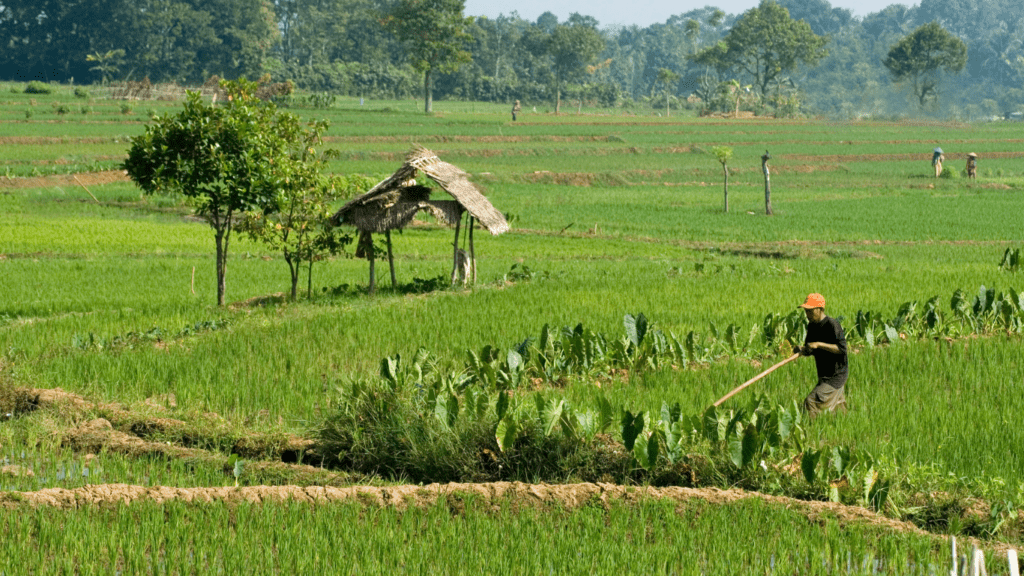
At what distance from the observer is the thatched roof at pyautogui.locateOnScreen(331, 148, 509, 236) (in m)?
15.2

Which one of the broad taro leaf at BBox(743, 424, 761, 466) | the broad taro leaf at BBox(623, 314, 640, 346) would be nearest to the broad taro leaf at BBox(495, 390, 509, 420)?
the broad taro leaf at BBox(743, 424, 761, 466)

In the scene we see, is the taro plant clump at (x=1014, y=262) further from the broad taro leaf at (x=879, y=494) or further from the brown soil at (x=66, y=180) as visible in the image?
the brown soil at (x=66, y=180)

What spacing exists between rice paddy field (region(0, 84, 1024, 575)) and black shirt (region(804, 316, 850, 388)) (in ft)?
1.28

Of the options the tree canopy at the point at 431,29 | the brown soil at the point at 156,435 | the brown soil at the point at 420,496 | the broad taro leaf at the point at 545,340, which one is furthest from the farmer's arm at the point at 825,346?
the tree canopy at the point at 431,29

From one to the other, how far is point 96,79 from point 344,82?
58.8 ft

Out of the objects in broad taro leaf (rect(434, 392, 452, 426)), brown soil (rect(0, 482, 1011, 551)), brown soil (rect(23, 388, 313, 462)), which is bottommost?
brown soil (rect(23, 388, 313, 462))

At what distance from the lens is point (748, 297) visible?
14.5m

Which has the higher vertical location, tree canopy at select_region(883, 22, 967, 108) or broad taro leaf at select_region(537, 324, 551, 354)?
tree canopy at select_region(883, 22, 967, 108)

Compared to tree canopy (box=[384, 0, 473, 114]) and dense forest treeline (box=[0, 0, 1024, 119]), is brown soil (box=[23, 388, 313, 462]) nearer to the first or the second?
tree canopy (box=[384, 0, 473, 114])

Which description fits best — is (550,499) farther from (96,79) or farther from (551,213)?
(96,79)

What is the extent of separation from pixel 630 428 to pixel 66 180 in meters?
28.7

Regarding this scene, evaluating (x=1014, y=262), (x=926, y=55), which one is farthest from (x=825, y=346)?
(x=926, y=55)

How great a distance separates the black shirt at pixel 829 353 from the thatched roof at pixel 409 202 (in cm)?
758

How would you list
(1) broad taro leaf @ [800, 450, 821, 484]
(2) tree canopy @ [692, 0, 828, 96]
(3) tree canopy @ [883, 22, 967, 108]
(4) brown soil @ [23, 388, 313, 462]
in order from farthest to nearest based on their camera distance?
(2) tree canopy @ [692, 0, 828, 96]
(3) tree canopy @ [883, 22, 967, 108]
(4) brown soil @ [23, 388, 313, 462]
(1) broad taro leaf @ [800, 450, 821, 484]
